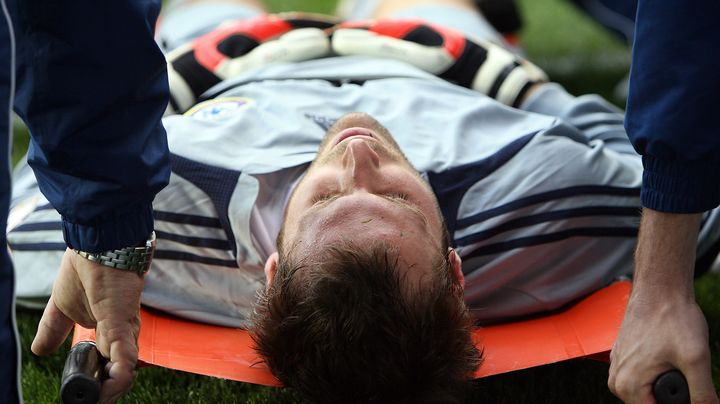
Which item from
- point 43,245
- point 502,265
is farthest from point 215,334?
point 502,265

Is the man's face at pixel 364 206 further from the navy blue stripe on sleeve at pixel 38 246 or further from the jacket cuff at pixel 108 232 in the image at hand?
the navy blue stripe on sleeve at pixel 38 246

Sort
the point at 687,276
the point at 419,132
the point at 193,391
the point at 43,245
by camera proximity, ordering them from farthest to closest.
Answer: the point at 419,132, the point at 43,245, the point at 193,391, the point at 687,276

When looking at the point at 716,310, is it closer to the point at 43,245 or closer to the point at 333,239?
the point at 333,239

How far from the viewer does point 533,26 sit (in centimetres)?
586

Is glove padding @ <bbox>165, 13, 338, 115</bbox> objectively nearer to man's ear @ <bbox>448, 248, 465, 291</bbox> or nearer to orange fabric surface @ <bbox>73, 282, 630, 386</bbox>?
orange fabric surface @ <bbox>73, 282, 630, 386</bbox>

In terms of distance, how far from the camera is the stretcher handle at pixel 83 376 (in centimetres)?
181

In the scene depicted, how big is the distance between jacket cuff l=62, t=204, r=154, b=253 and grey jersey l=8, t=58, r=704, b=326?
666mm

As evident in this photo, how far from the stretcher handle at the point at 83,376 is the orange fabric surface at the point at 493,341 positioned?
0.54 feet

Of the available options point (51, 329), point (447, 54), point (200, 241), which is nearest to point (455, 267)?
point (200, 241)

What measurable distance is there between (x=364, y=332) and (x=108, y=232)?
1.83 feet

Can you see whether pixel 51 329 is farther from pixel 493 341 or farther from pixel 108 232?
pixel 493 341

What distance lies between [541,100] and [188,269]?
1.43 metres

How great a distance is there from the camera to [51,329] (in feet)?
6.23

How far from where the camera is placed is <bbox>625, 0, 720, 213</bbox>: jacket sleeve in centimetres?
160
